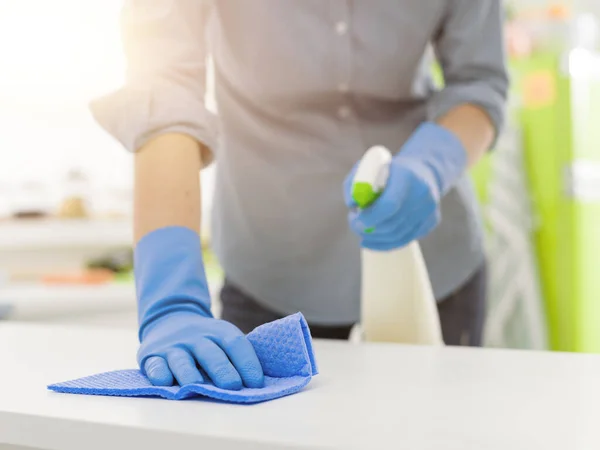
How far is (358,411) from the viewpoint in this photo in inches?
20.6

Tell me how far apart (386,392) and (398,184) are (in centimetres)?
38

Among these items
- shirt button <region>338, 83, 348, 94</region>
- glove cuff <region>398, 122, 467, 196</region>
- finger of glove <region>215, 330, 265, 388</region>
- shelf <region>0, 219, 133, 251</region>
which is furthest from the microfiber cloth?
shelf <region>0, 219, 133, 251</region>

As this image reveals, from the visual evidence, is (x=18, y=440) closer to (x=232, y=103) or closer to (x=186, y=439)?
(x=186, y=439)

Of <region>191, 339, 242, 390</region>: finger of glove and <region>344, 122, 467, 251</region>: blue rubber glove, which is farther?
<region>344, 122, 467, 251</region>: blue rubber glove

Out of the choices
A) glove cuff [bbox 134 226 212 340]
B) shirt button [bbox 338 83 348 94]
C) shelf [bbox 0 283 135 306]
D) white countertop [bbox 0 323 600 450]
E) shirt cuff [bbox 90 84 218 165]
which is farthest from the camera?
shelf [bbox 0 283 135 306]

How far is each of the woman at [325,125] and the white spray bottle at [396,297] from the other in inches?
0.9

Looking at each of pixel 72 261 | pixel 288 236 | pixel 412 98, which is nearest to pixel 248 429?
pixel 288 236

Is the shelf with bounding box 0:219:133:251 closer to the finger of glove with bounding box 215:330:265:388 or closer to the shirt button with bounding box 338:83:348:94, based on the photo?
the shirt button with bounding box 338:83:348:94

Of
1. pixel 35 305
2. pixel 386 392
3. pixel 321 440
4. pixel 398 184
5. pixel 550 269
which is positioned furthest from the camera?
pixel 550 269

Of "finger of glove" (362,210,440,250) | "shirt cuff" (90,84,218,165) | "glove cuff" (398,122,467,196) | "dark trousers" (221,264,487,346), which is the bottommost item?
"dark trousers" (221,264,487,346)

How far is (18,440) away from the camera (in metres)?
0.52

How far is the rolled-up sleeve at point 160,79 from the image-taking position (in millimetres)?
904

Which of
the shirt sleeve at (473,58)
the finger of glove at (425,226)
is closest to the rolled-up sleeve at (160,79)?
the finger of glove at (425,226)

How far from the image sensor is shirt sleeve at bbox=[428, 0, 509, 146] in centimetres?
116
